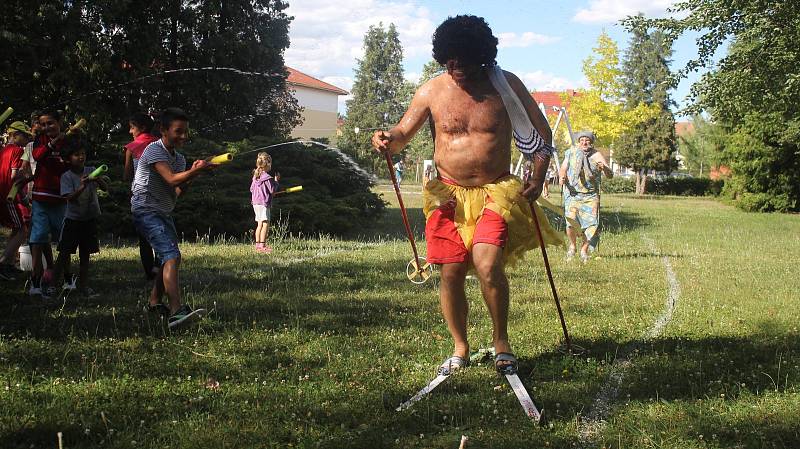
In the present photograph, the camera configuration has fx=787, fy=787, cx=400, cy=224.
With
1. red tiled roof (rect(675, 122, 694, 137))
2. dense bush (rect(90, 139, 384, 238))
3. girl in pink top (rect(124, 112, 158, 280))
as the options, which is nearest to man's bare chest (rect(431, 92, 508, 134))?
girl in pink top (rect(124, 112, 158, 280))

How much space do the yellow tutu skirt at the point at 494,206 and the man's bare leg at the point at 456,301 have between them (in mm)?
193

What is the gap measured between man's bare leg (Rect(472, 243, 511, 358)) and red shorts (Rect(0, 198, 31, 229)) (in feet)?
20.3

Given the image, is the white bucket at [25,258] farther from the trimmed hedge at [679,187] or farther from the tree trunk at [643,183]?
the tree trunk at [643,183]

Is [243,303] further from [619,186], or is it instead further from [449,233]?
[619,186]

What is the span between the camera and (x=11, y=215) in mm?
9023

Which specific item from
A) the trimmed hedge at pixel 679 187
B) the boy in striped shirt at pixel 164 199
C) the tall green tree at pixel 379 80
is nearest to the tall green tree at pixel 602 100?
the trimmed hedge at pixel 679 187

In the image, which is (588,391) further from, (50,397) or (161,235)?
(161,235)

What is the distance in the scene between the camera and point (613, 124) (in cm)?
Result: 4553

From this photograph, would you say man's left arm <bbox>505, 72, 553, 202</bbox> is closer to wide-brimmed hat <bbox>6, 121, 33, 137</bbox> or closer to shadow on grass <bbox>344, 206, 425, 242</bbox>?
wide-brimmed hat <bbox>6, 121, 33, 137</bbox>

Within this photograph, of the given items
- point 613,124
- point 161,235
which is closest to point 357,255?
point 161,235

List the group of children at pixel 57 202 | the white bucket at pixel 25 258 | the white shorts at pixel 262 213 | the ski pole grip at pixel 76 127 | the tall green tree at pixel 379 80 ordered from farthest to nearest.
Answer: the tall green tree at pixel 379 80, the white shorts at pixel 262 213, the white bucket at pixel 25 258, the ski pole grip at pixel 76 127, the group of children at pixel 57 202

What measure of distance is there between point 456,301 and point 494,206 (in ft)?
2.38

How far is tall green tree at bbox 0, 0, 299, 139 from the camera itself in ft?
49.8

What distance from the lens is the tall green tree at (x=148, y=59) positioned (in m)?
15.2
